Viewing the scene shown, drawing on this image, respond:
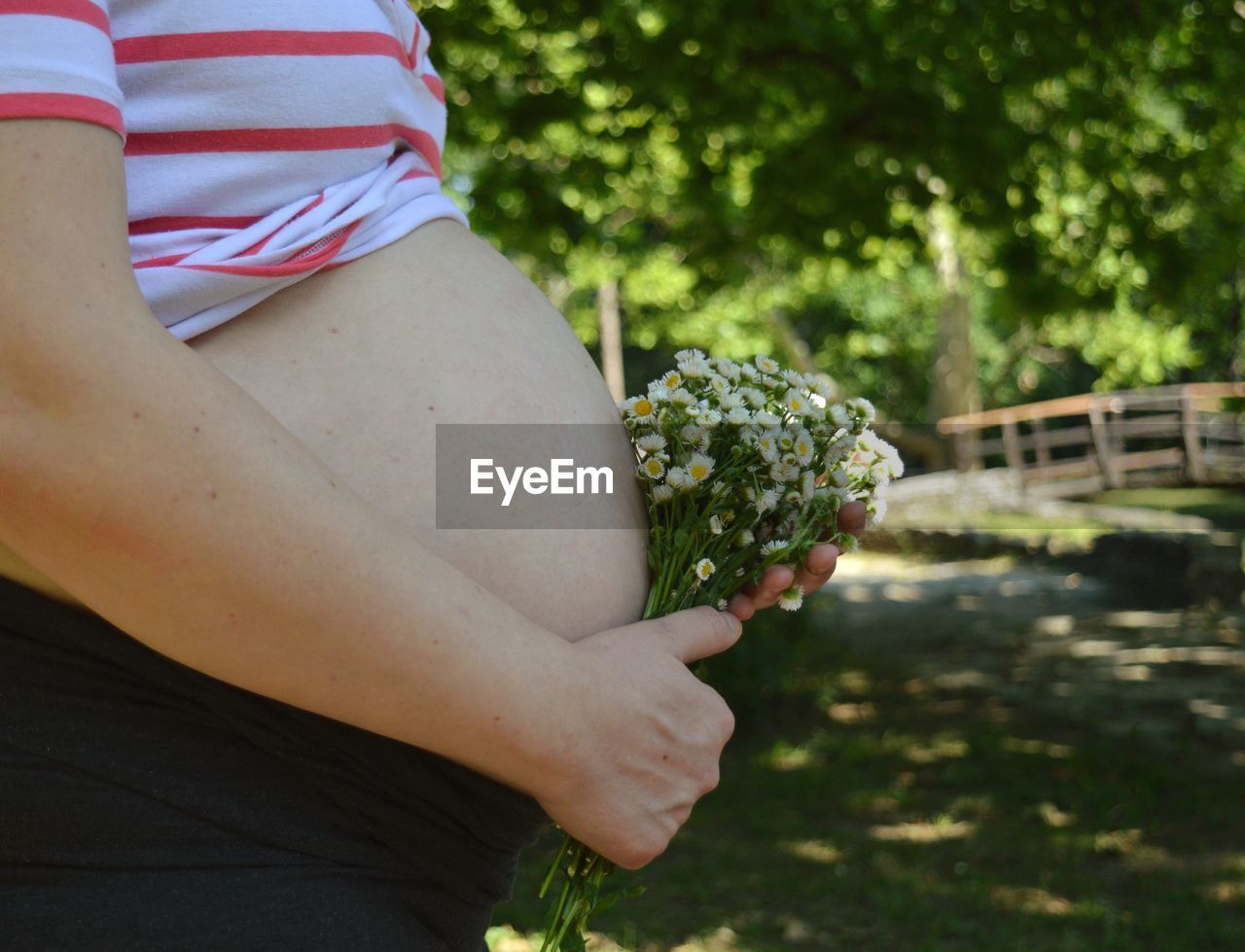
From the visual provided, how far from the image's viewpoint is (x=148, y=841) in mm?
796

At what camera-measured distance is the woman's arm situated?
0.67 metres

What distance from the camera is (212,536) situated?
698 millimetres

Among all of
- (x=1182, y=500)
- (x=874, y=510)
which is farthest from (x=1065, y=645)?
(x=1182, y=500)

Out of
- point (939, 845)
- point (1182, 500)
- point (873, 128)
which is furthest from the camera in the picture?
point (1182, 500)

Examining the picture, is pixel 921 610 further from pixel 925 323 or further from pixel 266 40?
pixel 925 323

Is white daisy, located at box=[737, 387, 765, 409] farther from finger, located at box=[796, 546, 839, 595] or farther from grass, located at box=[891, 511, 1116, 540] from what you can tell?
grass, located at box=[891, 511, 1116, 540]

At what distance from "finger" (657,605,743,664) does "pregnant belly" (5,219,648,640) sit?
2.4 inches

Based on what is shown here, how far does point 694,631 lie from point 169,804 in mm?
402

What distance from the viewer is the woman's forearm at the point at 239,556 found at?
2.21ft

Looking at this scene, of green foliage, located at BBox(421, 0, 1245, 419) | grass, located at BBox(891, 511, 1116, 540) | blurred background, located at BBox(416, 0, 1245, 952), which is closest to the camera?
blurred background, located at BBox(416, 0, 1245, 952)

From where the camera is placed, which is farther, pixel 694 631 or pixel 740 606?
pixel 740 606

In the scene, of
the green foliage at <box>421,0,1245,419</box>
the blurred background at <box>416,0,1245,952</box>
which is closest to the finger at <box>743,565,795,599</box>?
the blurred background at <box>416,0,1245,952</box>

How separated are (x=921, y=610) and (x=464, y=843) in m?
11.1

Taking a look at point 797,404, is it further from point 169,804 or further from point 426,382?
point 169,804
